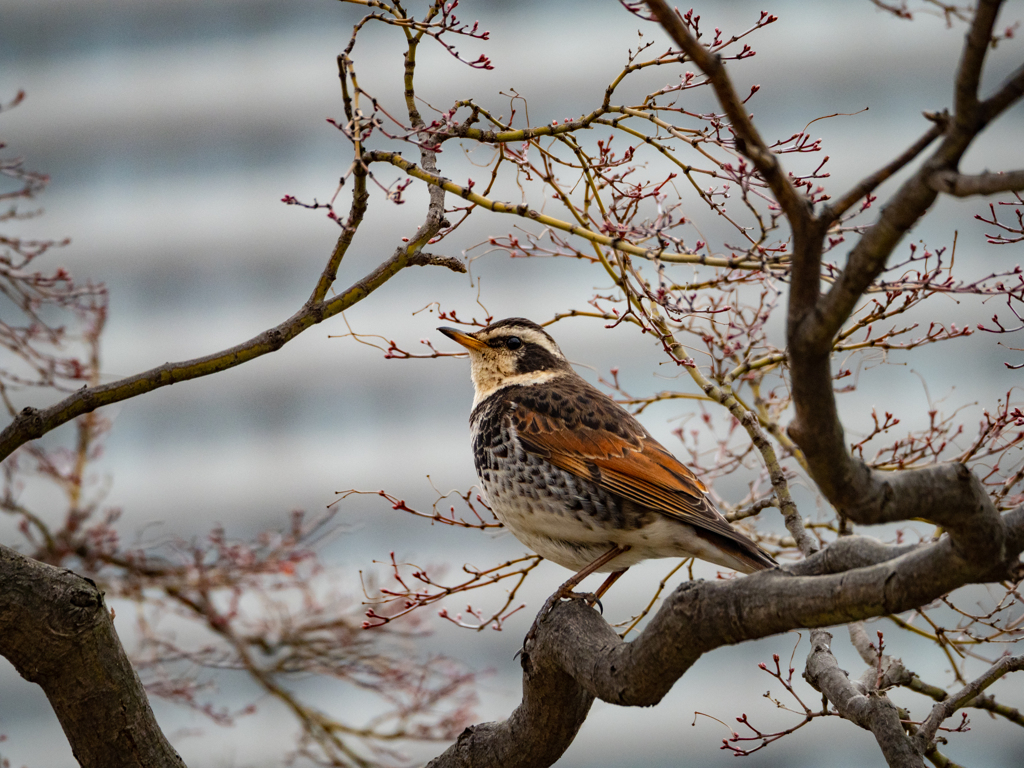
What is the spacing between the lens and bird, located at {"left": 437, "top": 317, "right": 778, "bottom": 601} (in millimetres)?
3770

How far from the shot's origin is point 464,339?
14.7ft

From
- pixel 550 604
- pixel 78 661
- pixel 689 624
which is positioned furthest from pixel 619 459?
pixel 78 661

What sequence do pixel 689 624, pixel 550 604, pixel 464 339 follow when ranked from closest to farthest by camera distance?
pixel 689 624 → pixel 550 604 → pixel 464 339

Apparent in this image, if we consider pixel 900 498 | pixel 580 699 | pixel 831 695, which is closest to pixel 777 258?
pixel 900 498

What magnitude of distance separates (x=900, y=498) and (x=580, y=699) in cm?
168

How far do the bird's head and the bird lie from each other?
0.38 ft

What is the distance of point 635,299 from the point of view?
3.10 m

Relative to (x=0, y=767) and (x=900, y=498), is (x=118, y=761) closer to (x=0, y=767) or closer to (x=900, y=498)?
(x=0, y=767)

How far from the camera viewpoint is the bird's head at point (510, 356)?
4.63 metres

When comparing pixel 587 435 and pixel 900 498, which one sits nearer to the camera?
pixel 900 498

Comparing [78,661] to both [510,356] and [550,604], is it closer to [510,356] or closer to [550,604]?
[550,604]

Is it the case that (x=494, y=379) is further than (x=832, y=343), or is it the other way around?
(x=494, y=379)

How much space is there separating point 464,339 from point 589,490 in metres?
0.97

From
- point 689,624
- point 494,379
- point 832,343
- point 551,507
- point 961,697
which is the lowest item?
point 961,697
